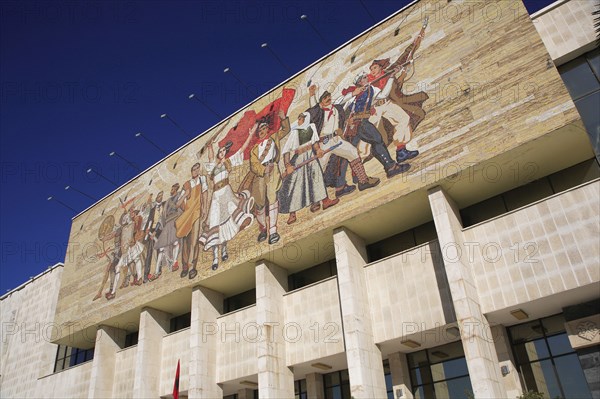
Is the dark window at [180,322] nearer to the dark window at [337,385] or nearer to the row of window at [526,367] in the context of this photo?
the dark window at [337,385]

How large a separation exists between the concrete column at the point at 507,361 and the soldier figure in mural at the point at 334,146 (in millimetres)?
7212

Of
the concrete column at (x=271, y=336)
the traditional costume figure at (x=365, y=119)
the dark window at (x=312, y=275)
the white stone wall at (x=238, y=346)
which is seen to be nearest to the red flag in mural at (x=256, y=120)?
the traditional costume figure at (x=365, y=119)

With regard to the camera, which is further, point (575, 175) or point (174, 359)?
point (174, 359)

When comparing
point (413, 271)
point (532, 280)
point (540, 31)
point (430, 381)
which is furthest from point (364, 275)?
point (540, 31)

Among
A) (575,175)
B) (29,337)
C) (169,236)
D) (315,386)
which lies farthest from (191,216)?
(29,337)

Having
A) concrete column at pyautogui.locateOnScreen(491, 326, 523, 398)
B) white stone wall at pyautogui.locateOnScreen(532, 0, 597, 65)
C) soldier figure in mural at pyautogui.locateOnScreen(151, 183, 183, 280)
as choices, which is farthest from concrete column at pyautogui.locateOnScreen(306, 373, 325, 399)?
white stone wall at pyautogui.locateOnScreen(532, 0, 597, 65)

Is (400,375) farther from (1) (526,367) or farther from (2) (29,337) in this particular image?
(2) (29,337)

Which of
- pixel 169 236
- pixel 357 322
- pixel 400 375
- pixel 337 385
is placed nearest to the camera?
pixel 357 322

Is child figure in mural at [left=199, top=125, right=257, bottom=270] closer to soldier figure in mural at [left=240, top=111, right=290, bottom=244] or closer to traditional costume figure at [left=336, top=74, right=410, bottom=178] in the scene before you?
soldier figure in mural at [left=240, top=111, right=290, bottom=244]

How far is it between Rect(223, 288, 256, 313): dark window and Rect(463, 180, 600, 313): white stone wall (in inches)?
501

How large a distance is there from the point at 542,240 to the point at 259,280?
39.4 feet

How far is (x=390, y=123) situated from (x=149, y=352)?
702 inches

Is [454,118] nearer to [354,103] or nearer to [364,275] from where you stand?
[354,103]

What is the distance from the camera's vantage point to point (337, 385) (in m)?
22.5
